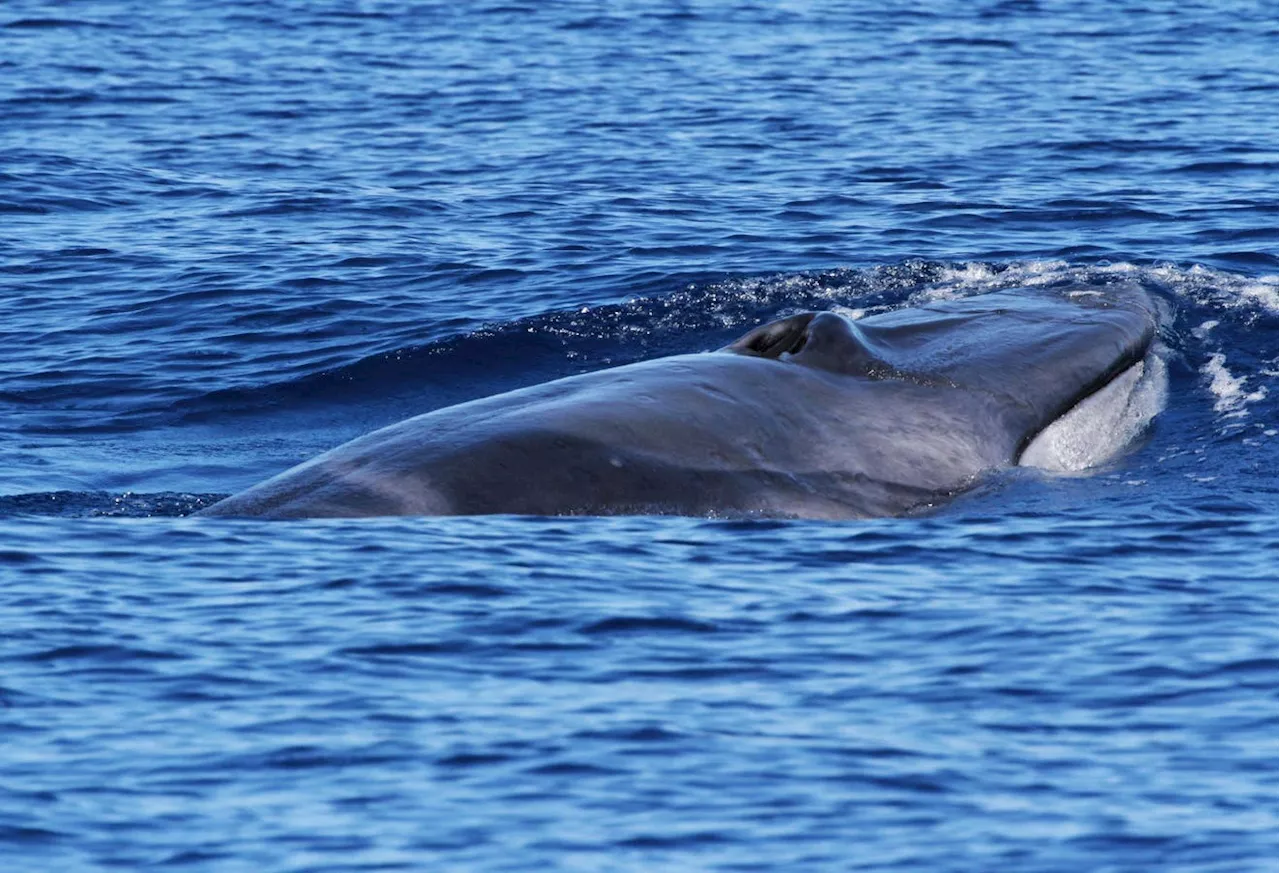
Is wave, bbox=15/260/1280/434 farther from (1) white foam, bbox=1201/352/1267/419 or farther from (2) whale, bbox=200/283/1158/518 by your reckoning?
(2) whale, bbox=200/283/1158/518

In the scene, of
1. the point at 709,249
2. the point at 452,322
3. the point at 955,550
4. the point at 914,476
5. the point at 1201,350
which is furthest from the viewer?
the point at 709,249

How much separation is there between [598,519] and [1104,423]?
5.28 meters

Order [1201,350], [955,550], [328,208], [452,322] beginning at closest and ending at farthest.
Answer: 1. [955,550]
2. [1201,350]
3. [452,322]
4. [328,208]

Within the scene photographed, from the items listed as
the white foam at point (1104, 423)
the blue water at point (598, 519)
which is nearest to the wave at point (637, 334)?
the blue water at point (598, 519)

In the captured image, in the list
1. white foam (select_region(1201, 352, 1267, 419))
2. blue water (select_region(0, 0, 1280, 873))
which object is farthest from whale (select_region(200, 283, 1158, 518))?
white foam (select_region(1201, 352, 1267, 419))

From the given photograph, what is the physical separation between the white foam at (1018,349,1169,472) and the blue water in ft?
0.94

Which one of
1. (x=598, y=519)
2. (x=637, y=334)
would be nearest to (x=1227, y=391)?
(x=637, y=334)

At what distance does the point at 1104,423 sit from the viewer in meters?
17.6

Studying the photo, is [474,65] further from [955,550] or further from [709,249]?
[955,550]

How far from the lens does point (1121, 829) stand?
997 cm

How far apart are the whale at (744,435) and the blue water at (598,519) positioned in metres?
0.35

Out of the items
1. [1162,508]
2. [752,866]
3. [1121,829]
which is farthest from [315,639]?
[1162,508]

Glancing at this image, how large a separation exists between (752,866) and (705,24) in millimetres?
41276

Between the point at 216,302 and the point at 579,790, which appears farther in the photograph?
the point at 216,302
